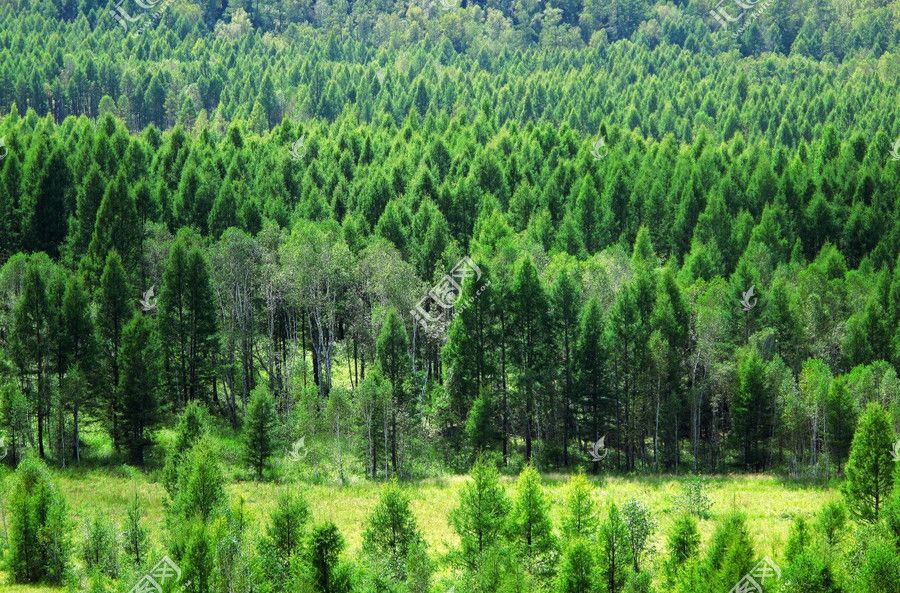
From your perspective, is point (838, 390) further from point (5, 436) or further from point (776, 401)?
point (5, 436)

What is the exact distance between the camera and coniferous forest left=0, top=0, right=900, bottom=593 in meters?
40.1

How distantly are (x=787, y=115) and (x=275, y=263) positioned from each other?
358 ft

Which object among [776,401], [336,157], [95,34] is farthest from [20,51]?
[776,401]

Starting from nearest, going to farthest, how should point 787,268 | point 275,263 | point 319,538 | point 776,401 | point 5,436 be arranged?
1. point 319,538
2. point 5,436
3. point 776,401
4. point 275,263
5. point 787,268

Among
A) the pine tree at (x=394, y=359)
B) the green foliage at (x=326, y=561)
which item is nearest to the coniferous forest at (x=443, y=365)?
the green foliage at (x=326, y=561)

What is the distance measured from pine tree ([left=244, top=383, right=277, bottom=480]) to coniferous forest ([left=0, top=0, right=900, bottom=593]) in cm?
14

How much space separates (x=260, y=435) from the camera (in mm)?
60844

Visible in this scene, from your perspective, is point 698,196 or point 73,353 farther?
point 698,196

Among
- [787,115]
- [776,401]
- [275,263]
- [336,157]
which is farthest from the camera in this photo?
[787,115]

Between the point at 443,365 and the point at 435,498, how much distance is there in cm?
1534

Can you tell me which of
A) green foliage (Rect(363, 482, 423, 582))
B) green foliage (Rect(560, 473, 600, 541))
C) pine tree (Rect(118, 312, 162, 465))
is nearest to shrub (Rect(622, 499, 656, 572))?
green foliage (Rect(560, 473, 600, 541))

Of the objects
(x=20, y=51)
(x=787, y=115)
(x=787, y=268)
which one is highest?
(x=20, y=51)

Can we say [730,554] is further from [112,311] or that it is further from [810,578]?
[112,311]

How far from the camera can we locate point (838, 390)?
61.6 meters
